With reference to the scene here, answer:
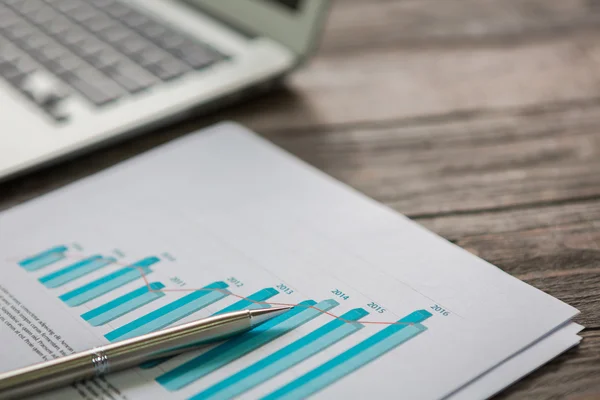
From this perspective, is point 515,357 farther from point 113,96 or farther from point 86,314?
point 113,96

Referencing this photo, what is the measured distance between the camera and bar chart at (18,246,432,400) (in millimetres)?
415

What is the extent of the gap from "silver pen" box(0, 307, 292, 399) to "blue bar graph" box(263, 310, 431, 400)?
5 cm

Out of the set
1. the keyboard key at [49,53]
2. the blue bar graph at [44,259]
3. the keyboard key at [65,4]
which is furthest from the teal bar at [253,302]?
the keyboard key at [65,4]

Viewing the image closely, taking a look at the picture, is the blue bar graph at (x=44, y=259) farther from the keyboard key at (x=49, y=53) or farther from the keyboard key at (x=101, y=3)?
the keyboard key at (x=101, y=3)

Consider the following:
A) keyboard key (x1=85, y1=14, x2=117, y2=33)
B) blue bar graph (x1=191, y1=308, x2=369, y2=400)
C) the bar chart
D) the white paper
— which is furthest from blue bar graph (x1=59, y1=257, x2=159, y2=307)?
keyboard key (x1=85, y1=14, x2=117, y2=33)

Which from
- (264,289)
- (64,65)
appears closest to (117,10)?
(64,65)

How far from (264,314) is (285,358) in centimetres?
3

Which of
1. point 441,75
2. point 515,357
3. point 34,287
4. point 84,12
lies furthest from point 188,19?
point 515,357

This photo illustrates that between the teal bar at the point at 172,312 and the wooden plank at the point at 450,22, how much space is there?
17.2 inches

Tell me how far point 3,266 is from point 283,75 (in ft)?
1.05

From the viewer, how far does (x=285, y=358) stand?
43cm

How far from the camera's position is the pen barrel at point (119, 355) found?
396 millimetres

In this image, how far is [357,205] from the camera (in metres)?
0.56

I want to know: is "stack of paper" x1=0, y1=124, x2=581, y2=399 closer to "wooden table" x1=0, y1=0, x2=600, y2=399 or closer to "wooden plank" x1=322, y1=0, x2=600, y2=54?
"wooden table" x1=0, y1=0, x2=600, y2=399
